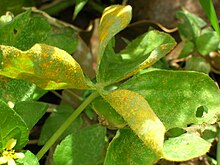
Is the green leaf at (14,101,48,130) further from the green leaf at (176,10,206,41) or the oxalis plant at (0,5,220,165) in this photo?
the green leaf at (176,10,206,41)

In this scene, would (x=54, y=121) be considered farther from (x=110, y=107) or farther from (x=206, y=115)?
(x=206, y=115)

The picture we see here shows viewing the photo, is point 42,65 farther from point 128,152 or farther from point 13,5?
point 13,5

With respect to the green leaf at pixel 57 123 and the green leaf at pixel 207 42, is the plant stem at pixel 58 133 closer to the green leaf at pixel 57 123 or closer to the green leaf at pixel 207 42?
the green leaf at pixel 57 123

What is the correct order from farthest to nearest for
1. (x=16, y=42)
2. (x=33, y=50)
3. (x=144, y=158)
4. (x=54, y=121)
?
(x=54, y=121) → (x=16, y=42) → (x=144, y=158) → (x=33, y=50)

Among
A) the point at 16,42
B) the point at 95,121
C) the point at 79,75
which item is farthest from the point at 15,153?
the point at 95,121

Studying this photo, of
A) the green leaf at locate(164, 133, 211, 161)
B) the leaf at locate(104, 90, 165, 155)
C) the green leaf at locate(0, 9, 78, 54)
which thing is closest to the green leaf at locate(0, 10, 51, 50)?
the green leaf at locate(0, 9, 78, 54)

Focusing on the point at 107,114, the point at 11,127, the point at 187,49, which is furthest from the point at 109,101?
the point at 187,49
